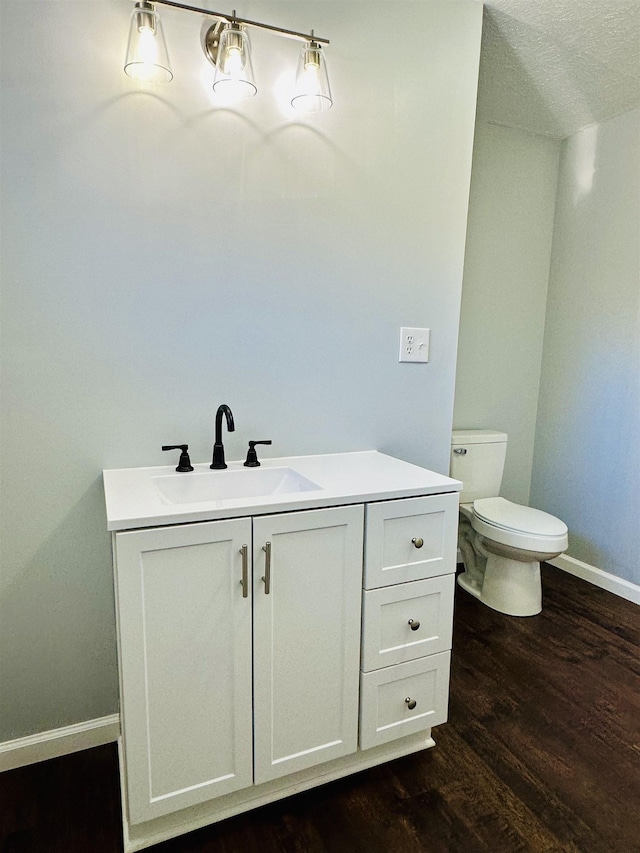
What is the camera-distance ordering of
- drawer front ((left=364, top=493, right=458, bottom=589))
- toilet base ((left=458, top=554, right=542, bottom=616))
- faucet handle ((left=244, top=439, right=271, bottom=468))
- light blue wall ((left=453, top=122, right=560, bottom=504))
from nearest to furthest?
drawer front ((left=364, top=493, right=458, bottom=589)) → faucet handle ((left=244, top=439, right=271, bottom=468)) → toilet base ((left=458, top=554, right=542, bottom=616)) → light blue wall ((left=453, top=122, right=560, bottom=504))

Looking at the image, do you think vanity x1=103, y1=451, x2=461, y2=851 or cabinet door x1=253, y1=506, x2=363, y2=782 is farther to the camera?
cabinet door x1=253, y1=506, x2=363, y2=782

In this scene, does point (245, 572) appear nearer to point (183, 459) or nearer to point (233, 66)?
point (183, 459)

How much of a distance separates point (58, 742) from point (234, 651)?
763 mm

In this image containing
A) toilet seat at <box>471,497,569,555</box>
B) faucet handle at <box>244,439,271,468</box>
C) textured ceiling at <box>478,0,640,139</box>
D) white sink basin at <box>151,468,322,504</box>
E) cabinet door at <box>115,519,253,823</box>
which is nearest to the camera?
cabinet door at <box>115,519,253,823</box>

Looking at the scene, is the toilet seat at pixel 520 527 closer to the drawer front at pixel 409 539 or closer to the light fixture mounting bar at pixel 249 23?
the drawer front at pixel 409 539

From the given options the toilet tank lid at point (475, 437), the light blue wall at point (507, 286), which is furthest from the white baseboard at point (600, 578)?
the toilet tank lid at point (475, 437)

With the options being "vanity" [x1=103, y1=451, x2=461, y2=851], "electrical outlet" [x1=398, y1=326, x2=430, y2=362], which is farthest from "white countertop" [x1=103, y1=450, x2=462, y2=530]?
"electrical outlet" [x1=398, y1=326, x2=430, y2=362]

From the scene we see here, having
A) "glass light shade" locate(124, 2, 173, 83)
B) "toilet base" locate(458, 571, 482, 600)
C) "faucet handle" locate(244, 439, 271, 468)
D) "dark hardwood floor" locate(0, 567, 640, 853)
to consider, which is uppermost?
"glass light shade" locate(124, 2, 173, 83)

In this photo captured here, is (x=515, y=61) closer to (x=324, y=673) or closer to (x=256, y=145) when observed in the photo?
(x=256, y=145)

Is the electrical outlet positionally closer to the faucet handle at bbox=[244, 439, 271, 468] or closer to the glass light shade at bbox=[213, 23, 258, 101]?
the faucet handle at bbox=[244, 439, 271, 468]

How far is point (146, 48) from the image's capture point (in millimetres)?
1328

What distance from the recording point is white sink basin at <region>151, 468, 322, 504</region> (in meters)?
1.46

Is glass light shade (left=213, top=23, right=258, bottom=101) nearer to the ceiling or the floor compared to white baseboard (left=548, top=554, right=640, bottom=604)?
nearer to the ceiling

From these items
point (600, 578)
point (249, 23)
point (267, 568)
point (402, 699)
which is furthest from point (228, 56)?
point (600, 578)
